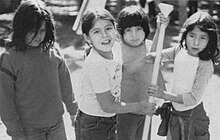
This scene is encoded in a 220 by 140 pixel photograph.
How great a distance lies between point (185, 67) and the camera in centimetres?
225

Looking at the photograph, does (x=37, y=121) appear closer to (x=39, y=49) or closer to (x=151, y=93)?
(x=39, y=49)

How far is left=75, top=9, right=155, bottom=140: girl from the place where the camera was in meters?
2.08

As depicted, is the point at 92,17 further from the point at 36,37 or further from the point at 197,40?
the point at 197,40

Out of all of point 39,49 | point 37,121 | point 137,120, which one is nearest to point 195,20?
point 137,120

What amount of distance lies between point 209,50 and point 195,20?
7.6 inches

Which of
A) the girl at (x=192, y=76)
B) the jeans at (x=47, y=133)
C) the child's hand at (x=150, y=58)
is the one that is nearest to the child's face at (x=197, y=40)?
the girl at (x=192, y=76)

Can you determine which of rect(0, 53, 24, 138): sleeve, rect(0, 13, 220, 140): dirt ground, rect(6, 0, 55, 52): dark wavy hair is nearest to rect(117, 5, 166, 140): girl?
rect(6, 0, 55, 52): dark wavy hair

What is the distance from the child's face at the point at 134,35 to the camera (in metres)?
2.28

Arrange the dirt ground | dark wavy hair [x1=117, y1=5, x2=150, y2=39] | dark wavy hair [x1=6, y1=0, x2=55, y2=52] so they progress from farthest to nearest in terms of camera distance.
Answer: the dirt ground < dark wavy hair [x1=117, y1=5, x2=150, y2=39] < dark wavy hair [x1=6, y1=0, x2=55, y2=52]

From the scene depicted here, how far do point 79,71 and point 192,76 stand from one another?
3212mm

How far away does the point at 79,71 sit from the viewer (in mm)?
5305

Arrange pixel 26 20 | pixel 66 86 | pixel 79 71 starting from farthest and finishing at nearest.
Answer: pixel 79 71
pixel 66 86
pixel 26 20

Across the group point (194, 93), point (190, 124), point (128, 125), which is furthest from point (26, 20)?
point (190, 124)

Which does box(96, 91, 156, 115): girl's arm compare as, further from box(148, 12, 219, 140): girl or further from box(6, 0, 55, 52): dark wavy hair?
box(6, 0, 55, 52): dark wavy hair
